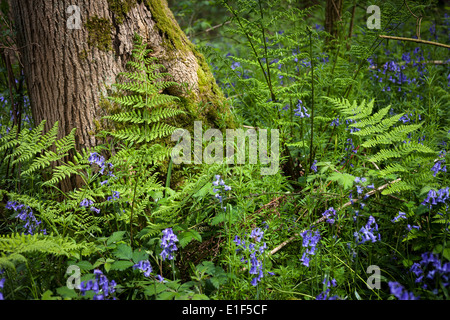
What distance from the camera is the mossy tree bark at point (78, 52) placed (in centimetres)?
247

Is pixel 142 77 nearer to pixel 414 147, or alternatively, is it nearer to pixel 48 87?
pixel 48 87

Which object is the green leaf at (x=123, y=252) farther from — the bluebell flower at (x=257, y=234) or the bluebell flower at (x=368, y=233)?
the bluebell flower at (x=368, y=233)

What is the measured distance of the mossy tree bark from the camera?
2.47m

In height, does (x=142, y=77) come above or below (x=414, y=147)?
above

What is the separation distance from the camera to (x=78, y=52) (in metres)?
2.48

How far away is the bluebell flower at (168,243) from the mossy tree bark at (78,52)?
3.37 feet

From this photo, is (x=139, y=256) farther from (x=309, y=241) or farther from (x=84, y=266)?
(x=309, y=241)

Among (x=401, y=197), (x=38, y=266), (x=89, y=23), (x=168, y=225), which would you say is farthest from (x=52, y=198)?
(x=401, y=197)

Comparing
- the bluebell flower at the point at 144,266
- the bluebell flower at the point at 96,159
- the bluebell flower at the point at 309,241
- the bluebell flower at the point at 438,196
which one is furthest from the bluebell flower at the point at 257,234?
the bluebell flower at the point at 96,159

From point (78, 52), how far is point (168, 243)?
5.12 feet

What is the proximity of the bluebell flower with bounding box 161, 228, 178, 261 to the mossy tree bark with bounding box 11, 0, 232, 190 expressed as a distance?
1.03m

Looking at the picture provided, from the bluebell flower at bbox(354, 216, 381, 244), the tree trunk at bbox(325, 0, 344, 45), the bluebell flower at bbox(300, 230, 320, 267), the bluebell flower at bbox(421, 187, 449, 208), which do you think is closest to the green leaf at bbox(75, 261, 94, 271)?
the bluebell flower at bbox(300, 230, 320, 267)

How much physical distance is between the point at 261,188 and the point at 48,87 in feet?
5.70

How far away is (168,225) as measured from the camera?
1.98m
